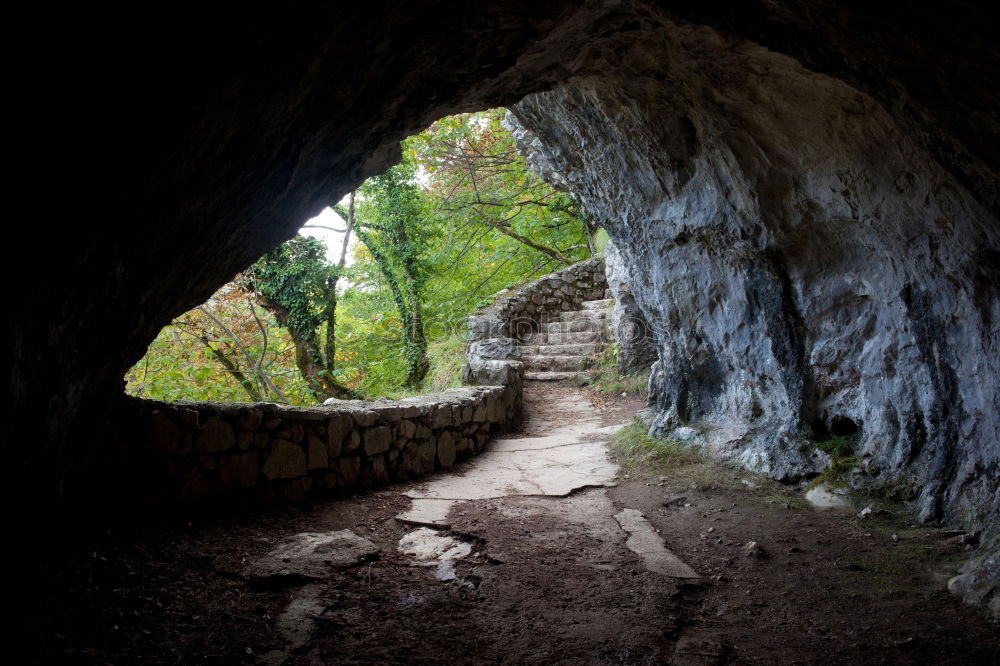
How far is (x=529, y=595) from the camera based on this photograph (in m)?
3.03

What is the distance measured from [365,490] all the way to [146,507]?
1754 millimetres

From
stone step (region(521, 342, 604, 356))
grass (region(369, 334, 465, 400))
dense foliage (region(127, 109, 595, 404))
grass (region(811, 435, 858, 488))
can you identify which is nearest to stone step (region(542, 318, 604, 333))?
stone step (region(521, 342, 604, 356))

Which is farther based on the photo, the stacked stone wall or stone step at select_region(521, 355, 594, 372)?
the stacked stone wall

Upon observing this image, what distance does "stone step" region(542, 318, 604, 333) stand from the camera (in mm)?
11297

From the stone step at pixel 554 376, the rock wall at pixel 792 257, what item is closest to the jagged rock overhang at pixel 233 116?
the rock wall at pixel 792 257

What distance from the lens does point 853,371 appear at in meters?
4.43

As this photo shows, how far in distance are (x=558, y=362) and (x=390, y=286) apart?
12.5 ft

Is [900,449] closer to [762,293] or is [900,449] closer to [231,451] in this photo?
[762,293]

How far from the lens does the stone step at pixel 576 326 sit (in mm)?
11297

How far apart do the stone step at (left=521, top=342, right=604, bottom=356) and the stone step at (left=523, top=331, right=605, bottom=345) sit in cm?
15

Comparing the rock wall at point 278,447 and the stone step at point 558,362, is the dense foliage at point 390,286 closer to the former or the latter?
the stone step at point 558,362

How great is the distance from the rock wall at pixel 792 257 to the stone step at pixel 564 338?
4.55 metres

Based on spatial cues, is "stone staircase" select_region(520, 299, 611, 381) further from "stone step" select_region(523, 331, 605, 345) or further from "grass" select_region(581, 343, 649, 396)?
"grass" select_region(581, 343, 649, 396)

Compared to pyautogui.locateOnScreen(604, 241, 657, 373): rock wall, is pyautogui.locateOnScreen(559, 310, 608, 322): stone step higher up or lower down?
higher up
